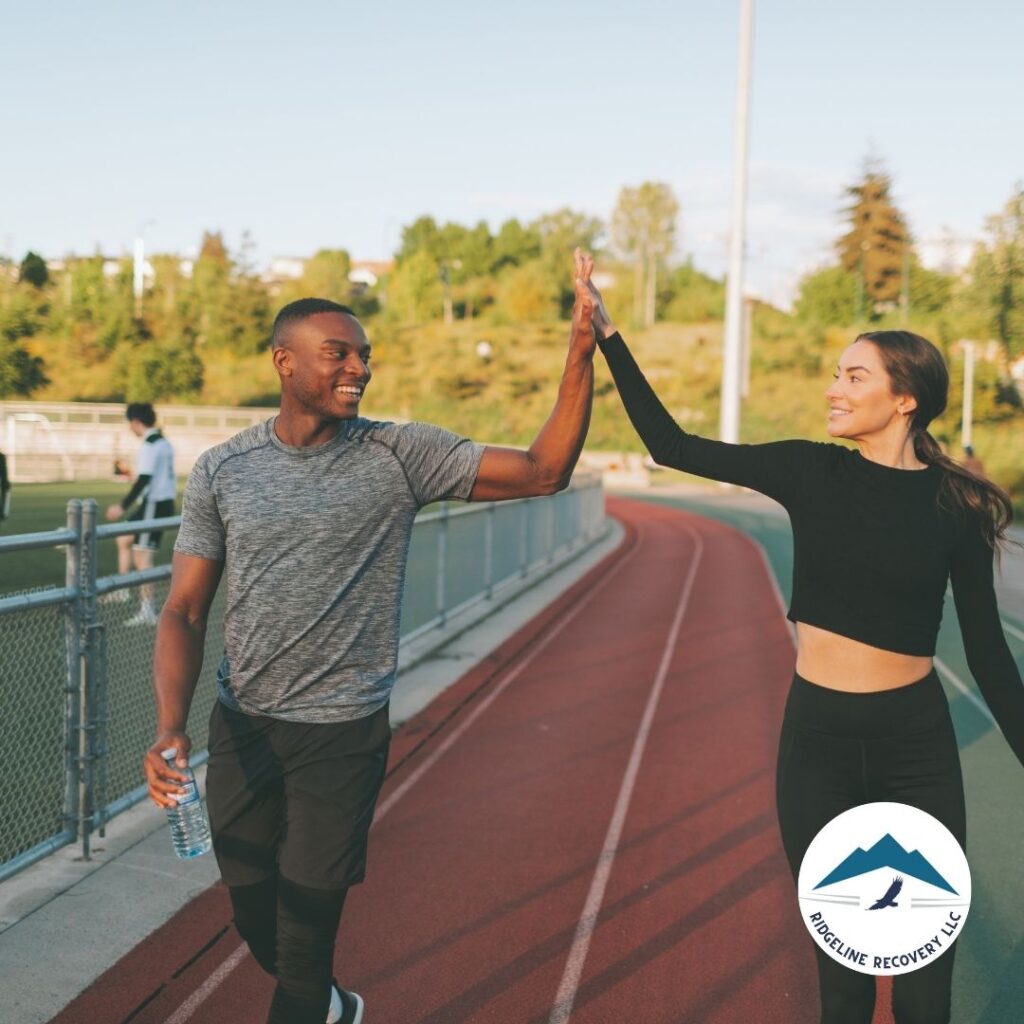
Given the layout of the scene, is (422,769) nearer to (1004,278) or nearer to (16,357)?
(1004,278)

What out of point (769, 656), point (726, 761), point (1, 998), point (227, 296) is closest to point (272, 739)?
point (1, 998)

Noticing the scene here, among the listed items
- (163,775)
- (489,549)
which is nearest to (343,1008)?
(163,775)

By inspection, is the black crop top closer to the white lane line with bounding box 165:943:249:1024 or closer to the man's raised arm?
the man's raised arm

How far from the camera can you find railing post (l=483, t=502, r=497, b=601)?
14914 mm

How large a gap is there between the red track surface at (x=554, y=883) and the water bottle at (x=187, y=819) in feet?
4.09

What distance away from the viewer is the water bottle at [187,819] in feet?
10.1

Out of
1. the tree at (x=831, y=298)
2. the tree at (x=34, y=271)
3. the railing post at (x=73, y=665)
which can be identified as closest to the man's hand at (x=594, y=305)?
the railing post at (x=73, y=665)

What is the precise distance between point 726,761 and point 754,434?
62.1 meters

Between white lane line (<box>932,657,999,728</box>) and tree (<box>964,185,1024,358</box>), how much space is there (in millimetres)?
31951

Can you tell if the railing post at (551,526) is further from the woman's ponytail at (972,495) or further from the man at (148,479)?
the woman's ponytail at (972,495)

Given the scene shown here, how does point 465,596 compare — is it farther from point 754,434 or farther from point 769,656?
point 754,434

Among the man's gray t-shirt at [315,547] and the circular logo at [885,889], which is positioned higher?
the man's gray t-shirt at [315,547]

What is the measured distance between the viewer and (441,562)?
12.5 meters

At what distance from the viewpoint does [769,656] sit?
12.1 meters
